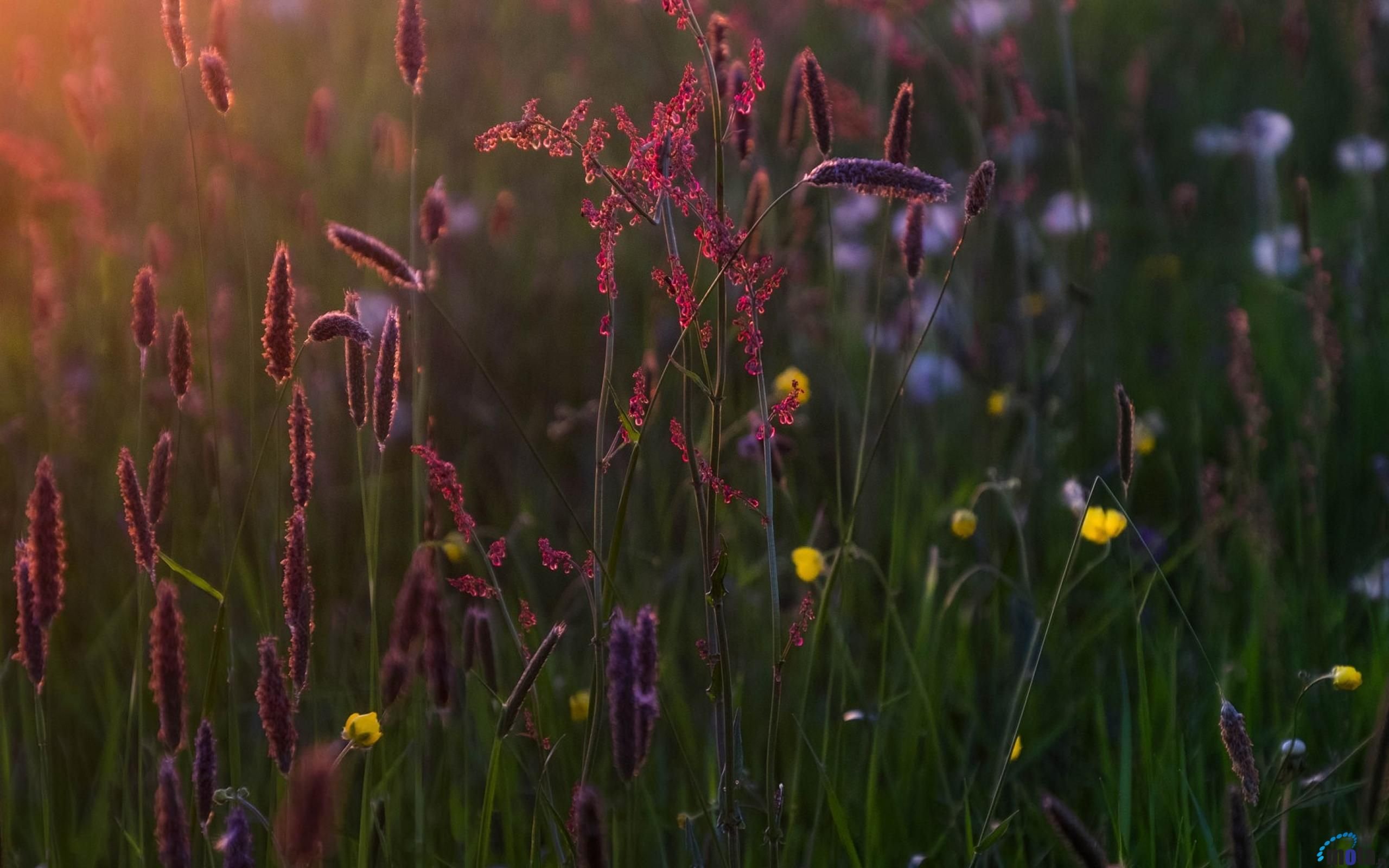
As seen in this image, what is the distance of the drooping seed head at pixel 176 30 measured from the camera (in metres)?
1.13

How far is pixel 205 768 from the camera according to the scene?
2.98ft

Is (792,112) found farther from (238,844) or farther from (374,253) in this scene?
(238,844)

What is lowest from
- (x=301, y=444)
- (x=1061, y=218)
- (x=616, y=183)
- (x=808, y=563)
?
(x=808, y=563)

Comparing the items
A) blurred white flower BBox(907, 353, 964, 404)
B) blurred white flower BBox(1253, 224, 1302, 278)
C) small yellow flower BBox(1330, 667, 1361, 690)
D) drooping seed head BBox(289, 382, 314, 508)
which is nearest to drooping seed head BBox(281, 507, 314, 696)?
drooping seed head BBox(289, 382, 314, 508)

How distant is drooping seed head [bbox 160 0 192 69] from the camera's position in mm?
1134

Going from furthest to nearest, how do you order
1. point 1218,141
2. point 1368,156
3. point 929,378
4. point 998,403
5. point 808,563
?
point 1218,141, point 1368,156, point 929,378, point 998,403, point 808,563

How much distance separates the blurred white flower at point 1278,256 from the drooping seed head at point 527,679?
2546 millimetres

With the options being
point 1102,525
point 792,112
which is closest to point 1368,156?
point 1102,525

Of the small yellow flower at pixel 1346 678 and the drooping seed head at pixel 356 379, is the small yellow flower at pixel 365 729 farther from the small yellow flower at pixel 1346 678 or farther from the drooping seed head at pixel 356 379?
the small yellow flower at pixel 1346 678

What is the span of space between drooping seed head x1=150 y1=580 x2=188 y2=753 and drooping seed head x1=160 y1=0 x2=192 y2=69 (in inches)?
20.0

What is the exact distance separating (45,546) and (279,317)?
247 millimetres

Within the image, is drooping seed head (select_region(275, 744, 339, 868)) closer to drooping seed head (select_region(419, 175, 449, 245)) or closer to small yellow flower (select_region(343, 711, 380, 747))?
small yellow flower (select_region(343, 711, 380, 747))

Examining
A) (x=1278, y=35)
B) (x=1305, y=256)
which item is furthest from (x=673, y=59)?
(x=1305, y=256)

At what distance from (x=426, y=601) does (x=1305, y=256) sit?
1.48 metres
